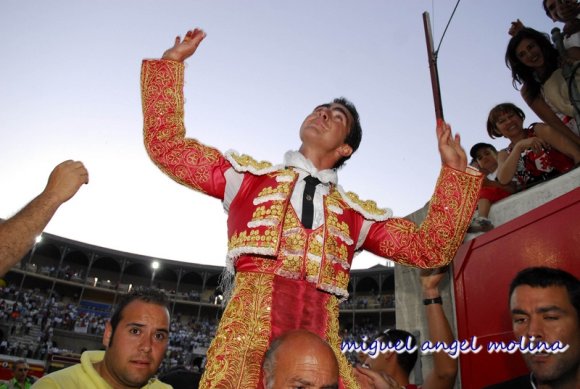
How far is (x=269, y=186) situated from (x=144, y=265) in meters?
35.9

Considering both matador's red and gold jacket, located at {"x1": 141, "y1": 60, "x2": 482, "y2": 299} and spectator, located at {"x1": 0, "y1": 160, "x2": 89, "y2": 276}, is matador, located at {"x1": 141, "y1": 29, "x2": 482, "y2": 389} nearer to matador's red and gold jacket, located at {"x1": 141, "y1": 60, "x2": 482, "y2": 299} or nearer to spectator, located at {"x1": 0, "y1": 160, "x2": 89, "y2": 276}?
matador's red and gold jacket, located at {"x1": 141, "y1": 60, "x2": 482, "y2": 299}

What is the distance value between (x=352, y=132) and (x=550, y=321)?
4.48 feet

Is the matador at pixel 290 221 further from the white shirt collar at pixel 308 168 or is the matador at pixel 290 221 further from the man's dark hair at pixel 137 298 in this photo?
the man's dark hair at pixel 137 298

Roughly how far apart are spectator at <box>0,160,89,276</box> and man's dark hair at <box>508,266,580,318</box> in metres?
2.25

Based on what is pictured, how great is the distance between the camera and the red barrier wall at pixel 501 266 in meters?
3.29

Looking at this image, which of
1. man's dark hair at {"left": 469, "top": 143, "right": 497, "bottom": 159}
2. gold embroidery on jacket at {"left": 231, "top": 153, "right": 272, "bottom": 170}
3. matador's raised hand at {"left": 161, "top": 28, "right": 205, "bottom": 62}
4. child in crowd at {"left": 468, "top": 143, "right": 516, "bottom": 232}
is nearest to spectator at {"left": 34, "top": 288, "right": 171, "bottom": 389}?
gold embroidery on jacket at {"left": 231, "top": 153, "right": 272, "bottom": 170}

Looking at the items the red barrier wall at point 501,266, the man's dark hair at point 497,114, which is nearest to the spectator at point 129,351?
the red barrier wall at point 501,266

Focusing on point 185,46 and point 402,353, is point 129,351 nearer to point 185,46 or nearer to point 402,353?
point 185,46

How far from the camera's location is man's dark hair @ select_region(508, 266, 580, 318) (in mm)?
2334

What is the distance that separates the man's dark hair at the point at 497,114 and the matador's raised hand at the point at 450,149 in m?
2.74

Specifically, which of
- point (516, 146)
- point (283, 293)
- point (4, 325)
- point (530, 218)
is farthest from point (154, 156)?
point (4, 325)

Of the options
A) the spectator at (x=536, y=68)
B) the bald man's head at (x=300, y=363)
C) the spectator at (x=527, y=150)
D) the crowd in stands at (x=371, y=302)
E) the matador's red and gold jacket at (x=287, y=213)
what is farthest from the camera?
the crowd in stands at (x=371, y=302)

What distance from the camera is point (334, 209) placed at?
2.01 metres

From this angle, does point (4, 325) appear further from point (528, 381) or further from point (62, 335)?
point (528, 381)
